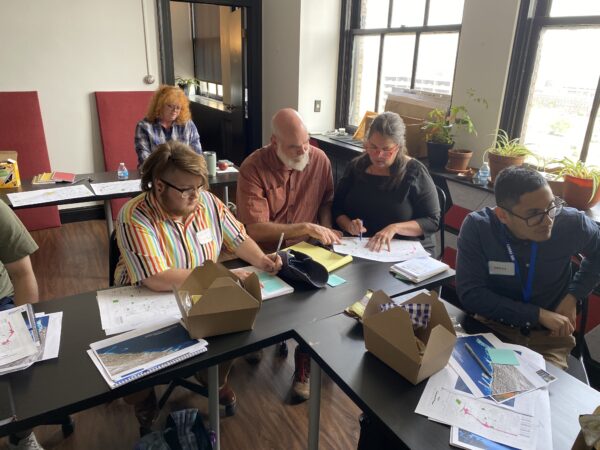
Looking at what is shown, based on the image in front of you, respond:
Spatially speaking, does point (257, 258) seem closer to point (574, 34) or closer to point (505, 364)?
point (505, 364)

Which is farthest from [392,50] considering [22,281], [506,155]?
[22,281]

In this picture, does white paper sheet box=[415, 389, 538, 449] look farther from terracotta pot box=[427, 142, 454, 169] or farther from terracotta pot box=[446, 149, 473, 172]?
terracotta pot box=[427, 142, 454, 169]

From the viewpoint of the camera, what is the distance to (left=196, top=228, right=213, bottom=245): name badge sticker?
1.68 m

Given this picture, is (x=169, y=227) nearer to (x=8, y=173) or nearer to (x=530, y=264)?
(x=530, y=264)

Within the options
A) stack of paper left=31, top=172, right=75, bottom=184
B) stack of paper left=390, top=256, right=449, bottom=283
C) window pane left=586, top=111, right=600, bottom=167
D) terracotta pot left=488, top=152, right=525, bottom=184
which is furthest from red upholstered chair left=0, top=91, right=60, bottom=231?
window pane left=586, top=111, right=600, bottom=167

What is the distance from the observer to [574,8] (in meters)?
2.49

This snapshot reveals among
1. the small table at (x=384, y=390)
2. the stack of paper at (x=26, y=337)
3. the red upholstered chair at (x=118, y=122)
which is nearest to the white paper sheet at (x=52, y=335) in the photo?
the stack of paper at (x=26, y=337)

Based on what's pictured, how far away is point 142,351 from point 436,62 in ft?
9.94

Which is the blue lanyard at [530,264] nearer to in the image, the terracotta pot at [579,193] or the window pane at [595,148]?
the terracotta pot at [579,193]

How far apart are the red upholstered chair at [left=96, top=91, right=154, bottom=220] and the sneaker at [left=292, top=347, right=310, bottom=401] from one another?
8.80 ft

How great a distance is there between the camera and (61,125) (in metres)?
3.97

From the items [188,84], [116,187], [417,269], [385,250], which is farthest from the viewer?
[188,84]

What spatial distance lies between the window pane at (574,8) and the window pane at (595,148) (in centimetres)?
56

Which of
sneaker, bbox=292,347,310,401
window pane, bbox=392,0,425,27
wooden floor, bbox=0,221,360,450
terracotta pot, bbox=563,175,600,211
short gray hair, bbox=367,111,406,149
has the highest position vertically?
window pane, bbox=392,0,425,27
